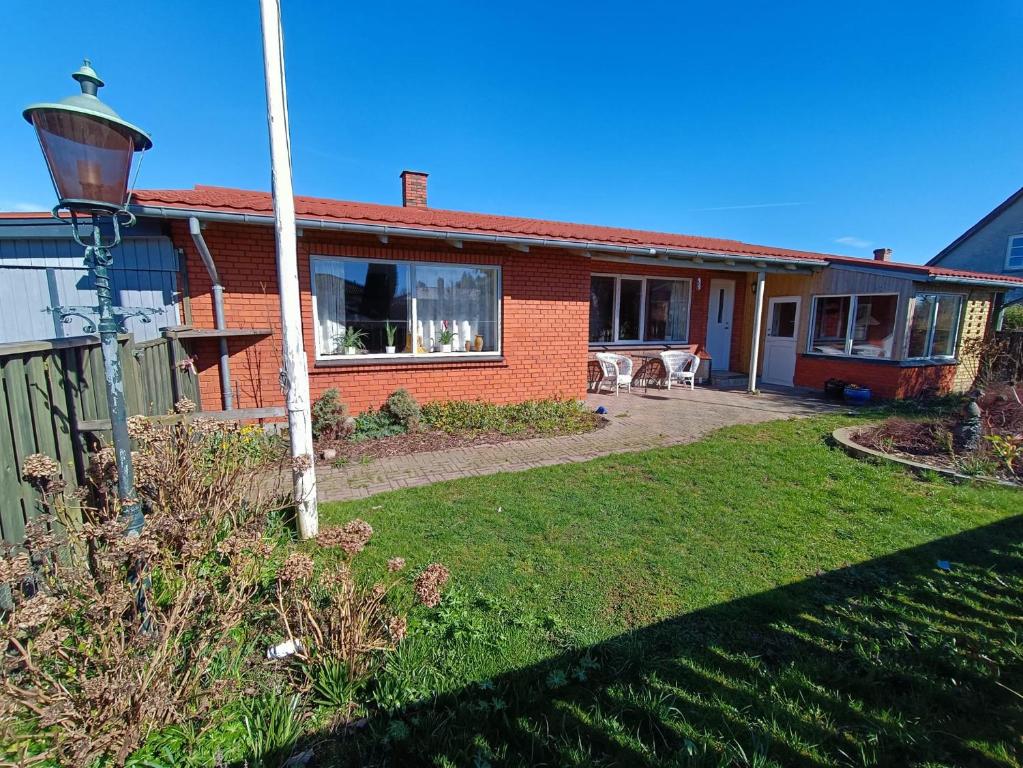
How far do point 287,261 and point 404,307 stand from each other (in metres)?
3.94

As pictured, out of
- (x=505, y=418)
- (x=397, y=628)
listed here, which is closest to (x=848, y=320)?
(x=505, y=418)

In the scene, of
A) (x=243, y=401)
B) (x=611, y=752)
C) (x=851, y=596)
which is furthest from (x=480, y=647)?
(x=243, y=401)

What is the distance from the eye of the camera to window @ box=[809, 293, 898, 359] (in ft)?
33.0

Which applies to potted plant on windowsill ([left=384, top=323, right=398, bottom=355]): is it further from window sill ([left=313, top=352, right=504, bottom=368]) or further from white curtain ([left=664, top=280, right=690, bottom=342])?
white curtain ([left=664, top=280, right=690, bottom=342])

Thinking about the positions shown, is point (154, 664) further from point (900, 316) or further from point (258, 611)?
point (900, 316)

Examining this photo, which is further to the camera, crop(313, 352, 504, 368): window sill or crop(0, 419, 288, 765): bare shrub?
crop(313, 352, 504, 368): window sill

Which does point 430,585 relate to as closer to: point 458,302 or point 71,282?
point 458,302

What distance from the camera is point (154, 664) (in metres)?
1.74

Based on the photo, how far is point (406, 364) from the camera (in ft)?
23.8

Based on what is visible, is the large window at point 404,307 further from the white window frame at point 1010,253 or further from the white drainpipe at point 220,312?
the white window frame at point 1010,253

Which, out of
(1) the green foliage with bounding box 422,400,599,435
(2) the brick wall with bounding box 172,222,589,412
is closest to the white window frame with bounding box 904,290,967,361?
(2) the brick wall with bounding box 172,222,589,412

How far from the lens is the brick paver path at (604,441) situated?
512 cm

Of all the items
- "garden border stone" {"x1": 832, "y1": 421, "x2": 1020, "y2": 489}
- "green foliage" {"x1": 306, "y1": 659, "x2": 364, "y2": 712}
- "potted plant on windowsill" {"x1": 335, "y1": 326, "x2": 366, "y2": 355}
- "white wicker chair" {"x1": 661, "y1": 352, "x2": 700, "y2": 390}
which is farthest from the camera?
"white wicker chair" {"x1": 661, "y1": 352, "x2": 700, "y2": 390}

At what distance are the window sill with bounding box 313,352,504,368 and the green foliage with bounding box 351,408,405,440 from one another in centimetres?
73
